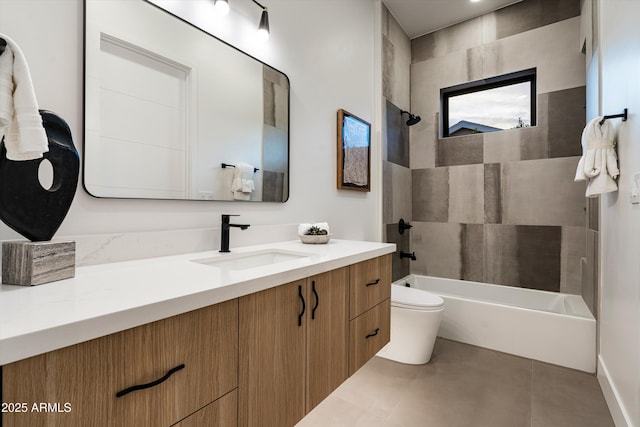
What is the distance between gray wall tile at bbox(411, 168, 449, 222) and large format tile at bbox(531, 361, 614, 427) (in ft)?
5.46

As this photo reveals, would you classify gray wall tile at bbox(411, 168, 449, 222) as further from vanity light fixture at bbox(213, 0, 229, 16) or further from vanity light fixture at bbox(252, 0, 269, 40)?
vanity light fixture at bbox(213, 0, 229, 16)

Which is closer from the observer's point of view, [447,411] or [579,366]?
[447,411]

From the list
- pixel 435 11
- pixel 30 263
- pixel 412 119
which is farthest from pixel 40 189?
pixel 435 11

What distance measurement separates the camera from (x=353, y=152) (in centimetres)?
242

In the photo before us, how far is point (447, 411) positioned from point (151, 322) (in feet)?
5.83

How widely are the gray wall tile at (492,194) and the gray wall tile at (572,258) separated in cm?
55

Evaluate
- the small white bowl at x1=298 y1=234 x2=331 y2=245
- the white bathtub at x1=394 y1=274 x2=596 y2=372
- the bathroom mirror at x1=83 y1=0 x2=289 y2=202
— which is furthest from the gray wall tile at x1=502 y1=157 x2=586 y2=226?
the bathroom mirror at x1=83 y1=0 x2=289 y2=202

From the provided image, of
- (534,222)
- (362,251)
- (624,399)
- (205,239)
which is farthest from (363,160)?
(624,399)

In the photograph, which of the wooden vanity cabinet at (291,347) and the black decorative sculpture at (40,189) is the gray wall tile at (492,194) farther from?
the black decorative sculpture at (40,189)

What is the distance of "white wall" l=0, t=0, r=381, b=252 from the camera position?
0.95 metres

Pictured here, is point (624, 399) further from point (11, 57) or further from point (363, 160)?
point (11, 57)

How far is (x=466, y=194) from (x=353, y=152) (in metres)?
1.56

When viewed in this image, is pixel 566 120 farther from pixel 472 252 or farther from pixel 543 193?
pixel 472 252

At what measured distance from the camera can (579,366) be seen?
2.16 metres
